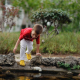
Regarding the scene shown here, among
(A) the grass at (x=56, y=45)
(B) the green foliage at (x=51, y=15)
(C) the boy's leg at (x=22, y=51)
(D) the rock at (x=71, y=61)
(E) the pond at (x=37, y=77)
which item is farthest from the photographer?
(B) the green foliage at (x=51, y=15)

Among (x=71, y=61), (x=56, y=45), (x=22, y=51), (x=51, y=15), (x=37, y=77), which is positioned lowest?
(x=37, y=77)

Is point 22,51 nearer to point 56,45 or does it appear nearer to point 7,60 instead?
point 7,60

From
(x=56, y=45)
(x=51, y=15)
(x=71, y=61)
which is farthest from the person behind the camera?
(x=51, y=15)

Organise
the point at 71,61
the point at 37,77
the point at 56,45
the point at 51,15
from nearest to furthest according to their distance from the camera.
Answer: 1. the point at 37,77
2. the point at 71,61
3. the point at 56,45
4. the point at 51,15

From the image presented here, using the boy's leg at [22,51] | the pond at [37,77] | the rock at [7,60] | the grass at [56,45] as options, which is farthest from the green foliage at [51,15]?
the pond at [37,77]

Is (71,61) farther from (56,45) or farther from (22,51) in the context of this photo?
(56,45)

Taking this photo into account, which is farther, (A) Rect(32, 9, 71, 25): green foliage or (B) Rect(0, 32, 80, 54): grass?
(A) Rect(32, 9, 71, 25): green foliage

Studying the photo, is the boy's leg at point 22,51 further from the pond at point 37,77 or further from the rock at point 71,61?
the rock at point 71,61

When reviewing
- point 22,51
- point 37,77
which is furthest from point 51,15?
point 37,77

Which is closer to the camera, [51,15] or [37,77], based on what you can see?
[37,77]

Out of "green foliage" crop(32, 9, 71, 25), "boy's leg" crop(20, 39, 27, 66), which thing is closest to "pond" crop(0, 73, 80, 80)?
"boy's leg" crop(20, 39, 27, 66)

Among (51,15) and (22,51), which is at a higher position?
(51,15)

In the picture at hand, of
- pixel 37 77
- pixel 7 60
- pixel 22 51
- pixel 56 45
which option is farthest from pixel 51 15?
pixel 37 77

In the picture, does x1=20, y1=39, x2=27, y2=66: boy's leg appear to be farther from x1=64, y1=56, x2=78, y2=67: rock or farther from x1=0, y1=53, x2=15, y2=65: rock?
x1=64, y1=56, x2=78, y2=67: rock
